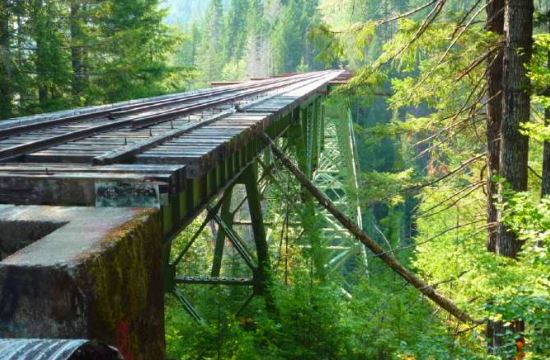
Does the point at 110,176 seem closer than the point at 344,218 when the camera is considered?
Yes

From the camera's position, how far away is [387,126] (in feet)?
27.9

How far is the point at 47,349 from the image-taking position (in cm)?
138

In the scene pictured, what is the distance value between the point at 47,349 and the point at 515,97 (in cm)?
552

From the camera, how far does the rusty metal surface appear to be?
133cm

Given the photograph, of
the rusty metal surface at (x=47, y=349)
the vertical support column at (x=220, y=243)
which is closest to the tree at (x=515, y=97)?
the vertical support column at (x=220, y=243)

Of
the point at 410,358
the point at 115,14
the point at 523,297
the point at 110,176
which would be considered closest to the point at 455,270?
the point at 410,358

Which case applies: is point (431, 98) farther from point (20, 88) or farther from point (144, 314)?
point (20, 88)

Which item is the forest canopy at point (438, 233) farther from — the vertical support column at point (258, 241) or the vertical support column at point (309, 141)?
the vertical support column at point (309, 141)

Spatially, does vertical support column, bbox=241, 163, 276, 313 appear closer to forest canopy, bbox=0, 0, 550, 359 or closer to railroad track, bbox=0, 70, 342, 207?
forest canopy, bbox=0, 0, 550, 359

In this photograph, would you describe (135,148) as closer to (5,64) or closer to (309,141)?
(309,141)

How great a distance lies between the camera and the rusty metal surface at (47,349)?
52.6 inches

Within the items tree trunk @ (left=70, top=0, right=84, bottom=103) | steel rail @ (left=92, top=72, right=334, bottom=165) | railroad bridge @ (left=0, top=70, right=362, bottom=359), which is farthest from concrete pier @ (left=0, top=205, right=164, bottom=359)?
tree trunk @ (left=70, top=0, right=84, bottom=103)

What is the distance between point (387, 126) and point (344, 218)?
5.80 feet

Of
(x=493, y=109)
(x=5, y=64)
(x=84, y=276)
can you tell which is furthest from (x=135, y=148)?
(x=5, y=64)
